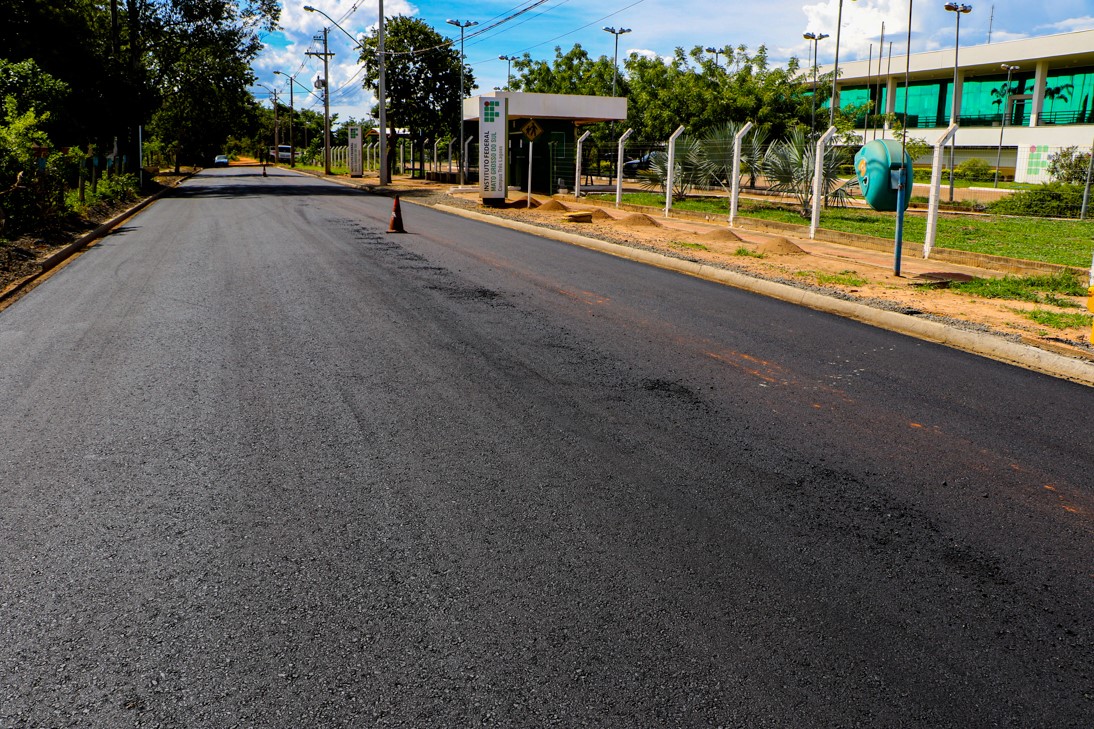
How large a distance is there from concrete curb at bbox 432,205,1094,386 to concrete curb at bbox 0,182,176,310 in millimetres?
8876

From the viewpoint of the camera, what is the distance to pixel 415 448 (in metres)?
5.12

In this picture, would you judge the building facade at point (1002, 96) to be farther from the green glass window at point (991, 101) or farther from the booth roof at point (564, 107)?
the booth roof at point (564, 107)

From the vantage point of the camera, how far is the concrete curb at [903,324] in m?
7.37

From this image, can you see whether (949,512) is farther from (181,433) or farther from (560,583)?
(181,433)

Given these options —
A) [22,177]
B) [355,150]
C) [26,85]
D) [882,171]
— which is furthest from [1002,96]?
[22,177]

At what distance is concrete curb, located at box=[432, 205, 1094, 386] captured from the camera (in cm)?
737

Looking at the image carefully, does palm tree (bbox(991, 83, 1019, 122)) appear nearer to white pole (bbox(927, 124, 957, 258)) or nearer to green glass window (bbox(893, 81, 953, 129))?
green glass window (bbox(893, 81, 953, 129))

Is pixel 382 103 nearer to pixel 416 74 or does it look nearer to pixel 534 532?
pixel 416 74

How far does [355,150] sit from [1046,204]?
41367 mm

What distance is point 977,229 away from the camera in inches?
810

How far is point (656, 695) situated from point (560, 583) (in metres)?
0.79

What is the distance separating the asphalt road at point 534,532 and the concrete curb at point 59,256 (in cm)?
270

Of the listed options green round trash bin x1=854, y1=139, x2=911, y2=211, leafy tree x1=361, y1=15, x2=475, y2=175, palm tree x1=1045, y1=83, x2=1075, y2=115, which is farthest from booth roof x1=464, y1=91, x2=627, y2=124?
palm tree x1=1045, y1=83, x2=1075, y2=115

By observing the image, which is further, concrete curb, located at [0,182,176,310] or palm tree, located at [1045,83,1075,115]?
palm tree, located at [1045,83,1075,115]
